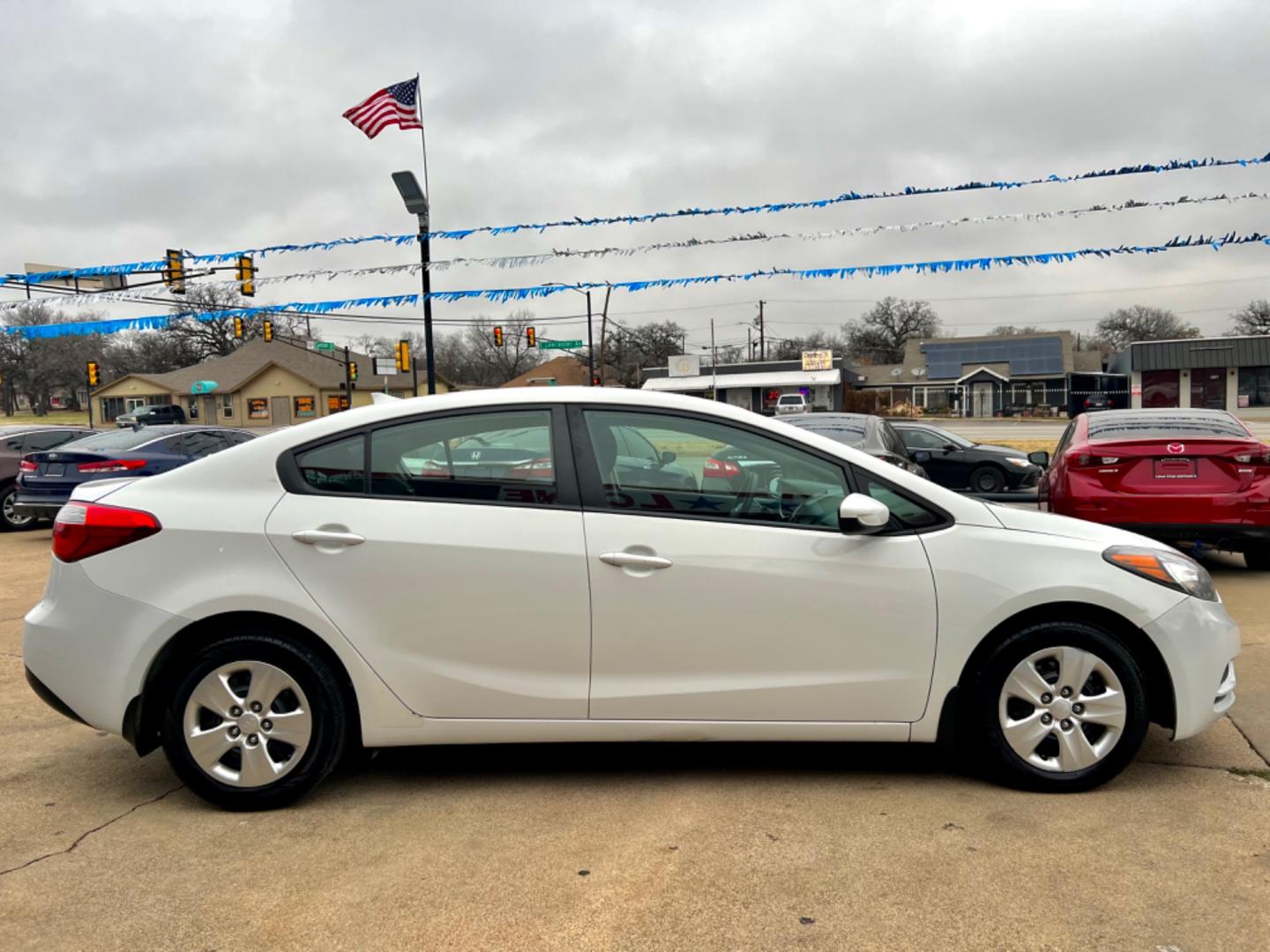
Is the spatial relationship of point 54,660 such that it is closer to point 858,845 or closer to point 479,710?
point 479,710

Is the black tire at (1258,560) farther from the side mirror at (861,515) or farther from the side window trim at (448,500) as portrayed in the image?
the side window trim at (448,500)

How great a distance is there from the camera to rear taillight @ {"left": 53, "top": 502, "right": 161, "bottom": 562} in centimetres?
357

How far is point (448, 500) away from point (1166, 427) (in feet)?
22.9

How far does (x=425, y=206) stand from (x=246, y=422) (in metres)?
58.9

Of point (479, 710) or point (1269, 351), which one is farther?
point (1269, 351)

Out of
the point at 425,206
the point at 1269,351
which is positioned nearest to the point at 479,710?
the point at 425,206

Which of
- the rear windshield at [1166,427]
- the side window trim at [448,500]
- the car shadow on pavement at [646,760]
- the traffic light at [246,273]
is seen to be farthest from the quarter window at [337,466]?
the traffic light at [246,273]

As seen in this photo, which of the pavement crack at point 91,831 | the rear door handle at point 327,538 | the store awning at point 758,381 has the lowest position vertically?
the pavement crack at point 91,831

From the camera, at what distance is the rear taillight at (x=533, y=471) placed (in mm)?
3645

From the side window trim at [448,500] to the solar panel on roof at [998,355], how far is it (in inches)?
2782

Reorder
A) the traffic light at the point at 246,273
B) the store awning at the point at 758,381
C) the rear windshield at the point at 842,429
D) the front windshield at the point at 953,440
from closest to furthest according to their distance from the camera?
the rear windshield at the point at 842,429
the traffic light at the point at 246,273
the front windshield at the point at 953,440
the store awning at the point at 758,381

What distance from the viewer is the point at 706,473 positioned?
12.2 ft

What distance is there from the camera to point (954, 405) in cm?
6881

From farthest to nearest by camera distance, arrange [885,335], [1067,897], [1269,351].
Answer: [885,335] → [1269,351] → [1067,897]
